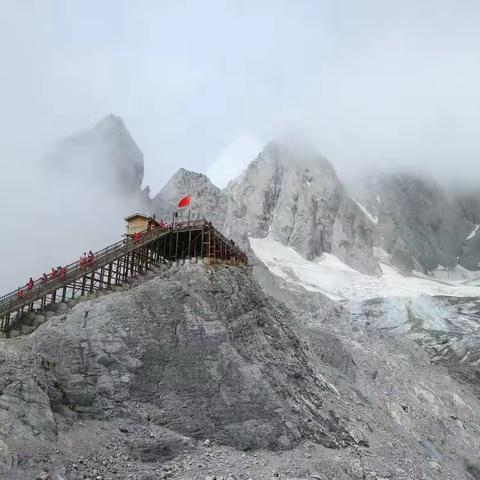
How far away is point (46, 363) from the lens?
27859 millimetres

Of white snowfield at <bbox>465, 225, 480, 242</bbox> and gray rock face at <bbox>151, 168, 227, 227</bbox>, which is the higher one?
gray rock face at <bbox>151, 168, 227, 227</bbox>

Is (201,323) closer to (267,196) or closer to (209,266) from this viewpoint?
(209,266)

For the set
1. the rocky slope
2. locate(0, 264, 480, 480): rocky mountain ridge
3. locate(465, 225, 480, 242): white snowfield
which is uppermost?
locate(0, 264, 480, 480): rocky mountain ridge

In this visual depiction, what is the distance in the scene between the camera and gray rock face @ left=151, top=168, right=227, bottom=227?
99062mm

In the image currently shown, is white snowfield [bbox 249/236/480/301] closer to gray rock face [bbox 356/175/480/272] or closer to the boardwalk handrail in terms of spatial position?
gray rock face [bbox 356/175/480/272]

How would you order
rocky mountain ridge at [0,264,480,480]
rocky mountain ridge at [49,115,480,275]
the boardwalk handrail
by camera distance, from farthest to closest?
1. rocky mountain ridge at [49,115,480,275]
2. the boardwalk handrail
3. rocky mountain ridge at [0,264,480,480]

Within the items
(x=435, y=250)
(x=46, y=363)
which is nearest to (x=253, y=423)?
(x=46, y=363)

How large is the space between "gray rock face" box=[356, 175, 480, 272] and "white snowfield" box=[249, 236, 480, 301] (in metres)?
20.9

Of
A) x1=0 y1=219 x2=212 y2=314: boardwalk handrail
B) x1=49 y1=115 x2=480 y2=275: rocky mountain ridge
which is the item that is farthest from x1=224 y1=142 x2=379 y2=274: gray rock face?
x1=0 y1=219 x2=212 y2=314: boardwalk handrail

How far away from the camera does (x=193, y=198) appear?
103875mm

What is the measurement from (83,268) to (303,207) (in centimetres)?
11035

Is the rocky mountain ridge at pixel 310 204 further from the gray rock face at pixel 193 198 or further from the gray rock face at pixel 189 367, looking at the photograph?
the gray rock face at pixel 189 367

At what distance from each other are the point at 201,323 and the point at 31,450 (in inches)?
508

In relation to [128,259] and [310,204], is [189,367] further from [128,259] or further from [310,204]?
[310,204]
